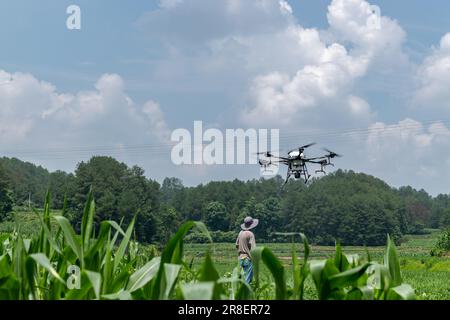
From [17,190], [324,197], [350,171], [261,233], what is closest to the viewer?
[17,190]

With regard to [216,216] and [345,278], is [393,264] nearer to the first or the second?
[345,278]

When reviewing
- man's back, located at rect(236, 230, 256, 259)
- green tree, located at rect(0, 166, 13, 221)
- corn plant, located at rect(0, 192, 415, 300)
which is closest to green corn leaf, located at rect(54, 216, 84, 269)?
corn plant, located at rect(0, 192, 415, 300)

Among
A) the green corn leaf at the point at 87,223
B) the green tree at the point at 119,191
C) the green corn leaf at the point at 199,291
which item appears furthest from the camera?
the green tree at the point at 119,191

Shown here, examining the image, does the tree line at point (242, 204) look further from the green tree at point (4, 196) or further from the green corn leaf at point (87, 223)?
the green corn leaf at point (87, 223)

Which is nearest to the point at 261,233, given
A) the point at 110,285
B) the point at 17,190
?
the point at 17,190

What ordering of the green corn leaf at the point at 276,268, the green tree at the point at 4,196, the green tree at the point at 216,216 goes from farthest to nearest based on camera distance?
the green tree at the point at 216,216
the green tree at the point at 4,196
the green corn leaf at the point at 276,268

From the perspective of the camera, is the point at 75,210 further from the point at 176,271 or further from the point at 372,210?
the point at 176,271

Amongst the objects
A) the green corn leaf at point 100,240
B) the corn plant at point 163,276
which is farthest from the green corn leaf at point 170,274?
the green corn leaf at point 100,240

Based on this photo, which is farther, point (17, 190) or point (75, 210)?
point (17, 190)
